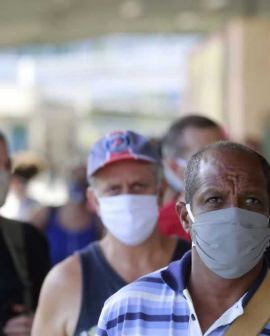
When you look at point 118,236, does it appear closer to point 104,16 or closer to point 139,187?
point 139,187

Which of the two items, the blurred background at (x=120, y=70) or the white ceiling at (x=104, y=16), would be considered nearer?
the blurred background at (x=120, y=70)

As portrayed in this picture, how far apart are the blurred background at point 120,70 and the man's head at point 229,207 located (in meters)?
4.78

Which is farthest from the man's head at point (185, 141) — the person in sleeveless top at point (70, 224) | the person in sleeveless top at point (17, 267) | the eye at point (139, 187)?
the person in sleeveless top at point (70, 224)

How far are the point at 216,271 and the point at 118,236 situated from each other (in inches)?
47.6

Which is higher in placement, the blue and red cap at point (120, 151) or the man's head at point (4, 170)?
the blue and red cap at point (120, 151)

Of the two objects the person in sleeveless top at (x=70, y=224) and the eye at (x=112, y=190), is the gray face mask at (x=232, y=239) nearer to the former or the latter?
the eye at (x=112, y=190)

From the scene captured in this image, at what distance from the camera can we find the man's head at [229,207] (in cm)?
213

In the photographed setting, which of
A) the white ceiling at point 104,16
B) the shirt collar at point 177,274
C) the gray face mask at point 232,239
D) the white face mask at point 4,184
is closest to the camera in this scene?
the gray face mask at point 232,239

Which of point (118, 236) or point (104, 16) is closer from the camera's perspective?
point (118, 236)

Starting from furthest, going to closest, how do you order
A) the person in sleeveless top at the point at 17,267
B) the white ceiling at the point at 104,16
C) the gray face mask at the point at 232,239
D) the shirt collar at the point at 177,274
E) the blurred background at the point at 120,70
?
the white ceiling at the point at 104,16 → the blurred background at the point at 120,70 → the person in sleeveless top at the point at 17,267 → the shirt collar at the point at 177,274 → the gray face mask at the point at 232,239

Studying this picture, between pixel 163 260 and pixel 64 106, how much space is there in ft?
111

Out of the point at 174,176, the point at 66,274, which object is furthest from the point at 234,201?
the point at 174,176

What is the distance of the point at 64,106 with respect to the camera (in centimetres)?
3675

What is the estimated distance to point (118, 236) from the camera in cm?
336
